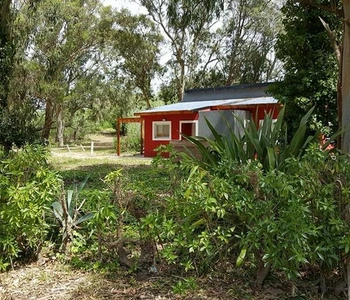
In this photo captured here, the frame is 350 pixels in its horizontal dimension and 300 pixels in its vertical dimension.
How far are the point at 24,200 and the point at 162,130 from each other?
614 inches

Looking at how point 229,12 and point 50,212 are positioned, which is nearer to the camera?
point 50,212

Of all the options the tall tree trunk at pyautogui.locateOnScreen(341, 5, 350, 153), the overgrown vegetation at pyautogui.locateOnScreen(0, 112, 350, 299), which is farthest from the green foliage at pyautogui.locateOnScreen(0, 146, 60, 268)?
the tall tree trunk at pyautogui.locateOnScreen(341, 5, 350, 153)

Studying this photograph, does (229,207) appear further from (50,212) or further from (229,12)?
Answer: (229,12)

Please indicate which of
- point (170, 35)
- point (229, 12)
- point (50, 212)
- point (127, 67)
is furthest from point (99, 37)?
point (50, 212)

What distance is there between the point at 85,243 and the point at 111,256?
12.2 inches

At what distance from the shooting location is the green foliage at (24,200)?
2.77m

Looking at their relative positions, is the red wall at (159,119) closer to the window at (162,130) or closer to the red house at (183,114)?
the red house at (183,114)

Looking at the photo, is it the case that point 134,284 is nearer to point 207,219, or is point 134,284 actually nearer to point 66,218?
point 207,219

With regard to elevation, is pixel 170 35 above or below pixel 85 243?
above

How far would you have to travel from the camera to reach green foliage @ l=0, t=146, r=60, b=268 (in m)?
2.77

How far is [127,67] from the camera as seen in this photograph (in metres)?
26.1

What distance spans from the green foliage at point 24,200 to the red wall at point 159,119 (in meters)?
14.0

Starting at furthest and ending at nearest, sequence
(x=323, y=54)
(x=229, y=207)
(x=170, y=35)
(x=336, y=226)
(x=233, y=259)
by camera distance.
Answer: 1. (x=170, y=35)
2. (x=323, y=54)
3. (x=233, y=259)
4. (x=229, y=207)
5. (x=336, y=226)

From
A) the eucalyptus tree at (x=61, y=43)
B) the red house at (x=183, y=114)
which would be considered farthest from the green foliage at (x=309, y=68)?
the eucalyptus tree at (x=61, y=43)
